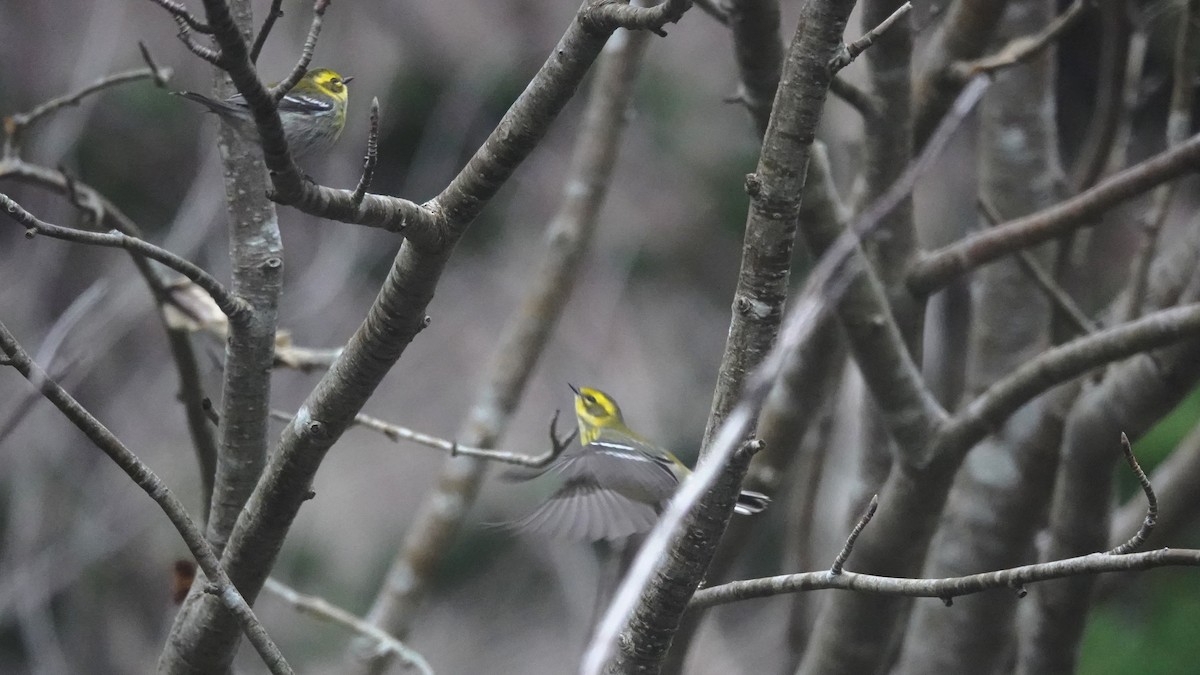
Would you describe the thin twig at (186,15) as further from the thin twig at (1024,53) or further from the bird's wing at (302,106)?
the thin twig at (1024,53)

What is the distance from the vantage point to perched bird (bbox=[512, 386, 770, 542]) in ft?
7.18

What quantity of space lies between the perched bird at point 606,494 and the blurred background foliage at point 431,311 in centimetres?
116

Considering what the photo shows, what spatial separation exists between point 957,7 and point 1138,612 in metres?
2.68

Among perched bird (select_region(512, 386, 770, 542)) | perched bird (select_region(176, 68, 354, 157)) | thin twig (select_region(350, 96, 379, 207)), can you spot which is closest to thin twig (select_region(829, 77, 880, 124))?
perched bird (select_region(512, 386, 770, 542))

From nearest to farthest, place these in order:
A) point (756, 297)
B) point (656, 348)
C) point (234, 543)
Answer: point (756, 297)
point (234, 543)
point (656, 348)

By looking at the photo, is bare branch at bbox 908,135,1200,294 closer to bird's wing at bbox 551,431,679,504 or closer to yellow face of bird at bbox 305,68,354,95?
bird's wing at bbox 551,431,679,504

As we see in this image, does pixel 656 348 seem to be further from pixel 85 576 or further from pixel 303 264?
pixel 85 576

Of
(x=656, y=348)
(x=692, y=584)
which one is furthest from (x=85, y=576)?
(x=692, y=584)

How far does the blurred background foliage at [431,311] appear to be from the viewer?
4.53 m

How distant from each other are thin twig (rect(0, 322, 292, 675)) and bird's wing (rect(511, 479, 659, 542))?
3.39 ft

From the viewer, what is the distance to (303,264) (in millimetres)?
5711

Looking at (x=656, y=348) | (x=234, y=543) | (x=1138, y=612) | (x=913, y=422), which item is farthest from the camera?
(x=656, y=348)

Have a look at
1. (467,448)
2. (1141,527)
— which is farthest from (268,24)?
(467,448)

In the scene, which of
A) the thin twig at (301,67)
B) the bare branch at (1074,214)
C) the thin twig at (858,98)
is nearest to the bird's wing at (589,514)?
the bare branch at (1074,214)
